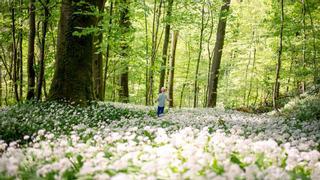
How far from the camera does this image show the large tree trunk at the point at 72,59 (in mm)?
13500

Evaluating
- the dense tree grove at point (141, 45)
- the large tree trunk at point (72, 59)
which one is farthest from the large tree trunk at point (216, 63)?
the large tree trunk at point (72, 59)

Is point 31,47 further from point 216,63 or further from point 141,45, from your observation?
point 216,63

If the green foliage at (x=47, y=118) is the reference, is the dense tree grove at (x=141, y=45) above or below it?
above

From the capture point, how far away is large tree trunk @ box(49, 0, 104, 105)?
1350cm

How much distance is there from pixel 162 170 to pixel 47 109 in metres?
9.12

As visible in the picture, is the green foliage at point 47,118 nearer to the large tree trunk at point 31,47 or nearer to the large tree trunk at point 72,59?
the large tree trunk at point 72,59

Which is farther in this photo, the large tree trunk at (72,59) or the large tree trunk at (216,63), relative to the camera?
the large tree trunk at (216,63)

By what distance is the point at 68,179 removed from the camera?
4.07m

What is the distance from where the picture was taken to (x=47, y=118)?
→ 1016cm

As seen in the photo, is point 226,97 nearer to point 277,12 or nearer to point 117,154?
point 277,12

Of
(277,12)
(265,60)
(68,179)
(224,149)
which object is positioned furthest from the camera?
(265,60)

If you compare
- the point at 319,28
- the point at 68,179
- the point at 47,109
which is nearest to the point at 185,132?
the point at 68,179

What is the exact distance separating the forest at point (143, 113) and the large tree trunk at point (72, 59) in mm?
40

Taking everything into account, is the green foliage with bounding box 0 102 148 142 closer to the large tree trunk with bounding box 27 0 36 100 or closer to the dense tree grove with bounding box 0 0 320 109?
the dense tree grove with bounding box 0 0 320 109
